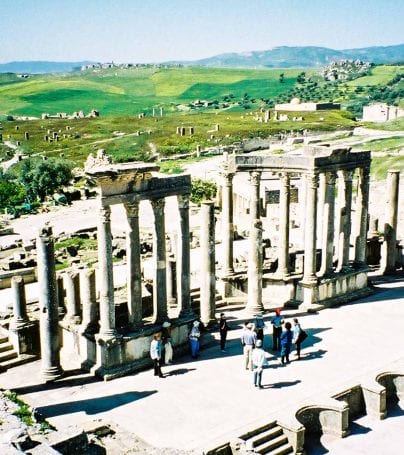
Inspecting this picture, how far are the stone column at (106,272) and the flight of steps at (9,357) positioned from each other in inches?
127

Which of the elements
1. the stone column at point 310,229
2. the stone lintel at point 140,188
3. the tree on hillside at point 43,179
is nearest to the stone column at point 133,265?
the stone lintel at point 140,188

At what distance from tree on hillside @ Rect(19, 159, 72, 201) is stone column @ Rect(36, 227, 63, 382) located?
4842 centimetres

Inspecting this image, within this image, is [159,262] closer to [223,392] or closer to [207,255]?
[207,255]

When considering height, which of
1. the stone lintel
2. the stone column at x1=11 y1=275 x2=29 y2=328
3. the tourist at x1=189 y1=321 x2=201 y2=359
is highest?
the stone lintel

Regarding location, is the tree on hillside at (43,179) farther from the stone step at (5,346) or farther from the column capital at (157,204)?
the column capital at (157,204)

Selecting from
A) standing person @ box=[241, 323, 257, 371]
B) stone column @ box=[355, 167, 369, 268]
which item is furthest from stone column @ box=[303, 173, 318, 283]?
standing person @ box=[241, 323, 257, 371]

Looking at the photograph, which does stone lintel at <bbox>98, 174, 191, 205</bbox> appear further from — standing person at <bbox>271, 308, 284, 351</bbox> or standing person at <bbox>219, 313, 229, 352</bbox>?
standing person at <bbox>271, 308, 284, 351</bbox>

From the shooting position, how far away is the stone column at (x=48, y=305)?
18.9 metres

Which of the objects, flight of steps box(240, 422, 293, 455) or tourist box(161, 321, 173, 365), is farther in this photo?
tourist box(161, 321, 173, 365)

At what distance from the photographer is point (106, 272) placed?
1898cm

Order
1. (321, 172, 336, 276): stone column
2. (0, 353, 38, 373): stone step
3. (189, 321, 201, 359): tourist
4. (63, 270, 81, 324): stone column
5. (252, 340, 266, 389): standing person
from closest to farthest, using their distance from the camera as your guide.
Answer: (252, 340, 266, 389): standing person < (0, 353, 38, 373): stone step < (189, 321, 201, 359): tourist < (63, 270, 81, 324): stone column < (321, 172, 336, 276): stone column

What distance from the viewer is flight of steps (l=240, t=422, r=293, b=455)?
618 inches

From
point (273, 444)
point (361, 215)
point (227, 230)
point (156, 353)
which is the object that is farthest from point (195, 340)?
point (361, 215)

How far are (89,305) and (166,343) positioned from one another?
2800mm
